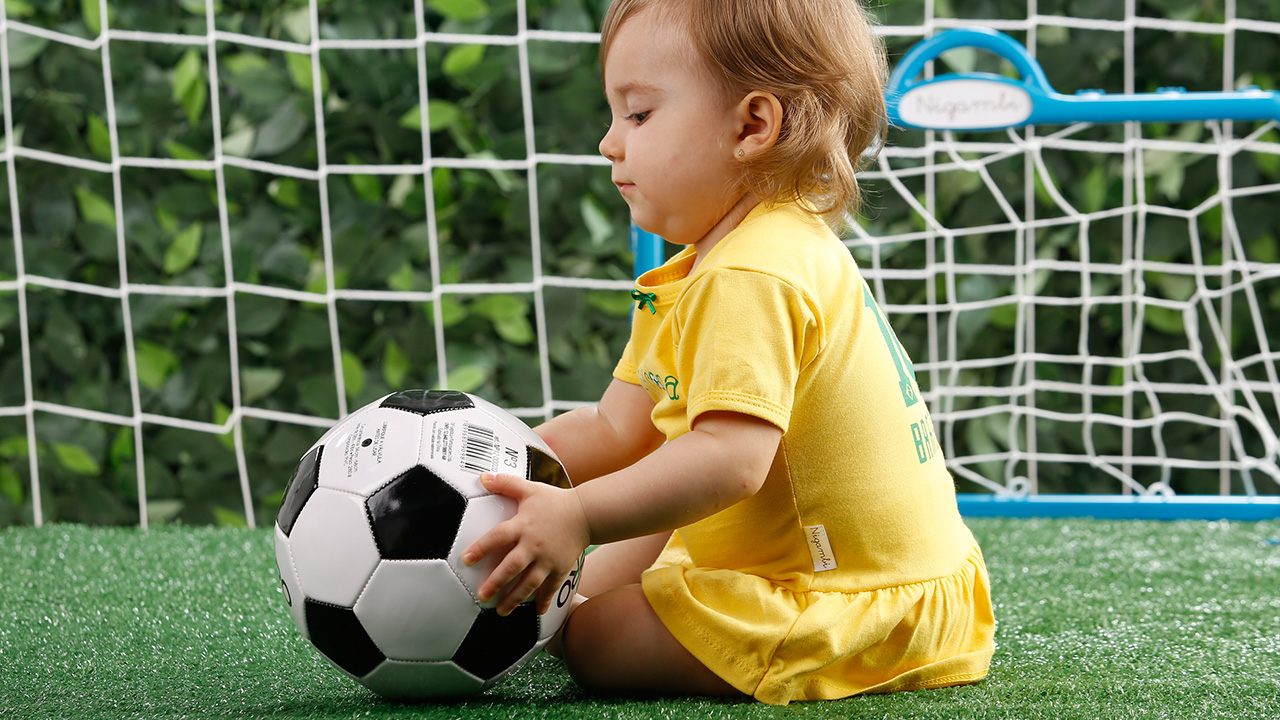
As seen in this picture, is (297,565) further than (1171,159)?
No

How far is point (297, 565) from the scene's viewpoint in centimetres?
82

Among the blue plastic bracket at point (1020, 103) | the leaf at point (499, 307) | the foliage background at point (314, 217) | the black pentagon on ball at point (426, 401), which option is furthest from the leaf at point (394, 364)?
the black pentagon on ball at point (426, 401)

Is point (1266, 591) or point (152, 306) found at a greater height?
point (152, 306)

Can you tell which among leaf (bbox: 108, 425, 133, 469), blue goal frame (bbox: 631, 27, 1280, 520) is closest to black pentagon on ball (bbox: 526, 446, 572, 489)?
blue goal frame (bbox: 631, 27, 1280, 520)

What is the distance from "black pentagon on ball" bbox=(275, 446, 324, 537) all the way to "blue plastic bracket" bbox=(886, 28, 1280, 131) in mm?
1111

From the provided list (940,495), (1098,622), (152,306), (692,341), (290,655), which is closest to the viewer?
(692,341)

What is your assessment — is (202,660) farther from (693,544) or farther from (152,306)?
(152,306)

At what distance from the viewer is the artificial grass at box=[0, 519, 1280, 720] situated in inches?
34.0

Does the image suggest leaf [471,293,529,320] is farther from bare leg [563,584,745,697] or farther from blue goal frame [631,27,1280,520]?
bare leg [563,584,745,697]

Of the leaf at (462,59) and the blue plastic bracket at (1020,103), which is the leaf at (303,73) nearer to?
the leaf at (462,59)

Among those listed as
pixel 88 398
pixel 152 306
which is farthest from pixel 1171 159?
pixel 88 398

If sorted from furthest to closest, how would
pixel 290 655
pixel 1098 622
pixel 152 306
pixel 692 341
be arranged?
pixel 152 306 → pixel 1098 622 → pixel 290 655 → pixel 692 341

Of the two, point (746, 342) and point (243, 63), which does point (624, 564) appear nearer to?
point (746, 342)

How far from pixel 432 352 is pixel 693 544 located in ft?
3.81
